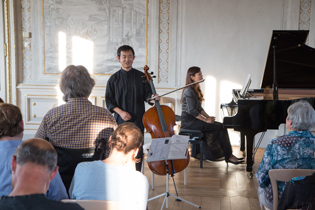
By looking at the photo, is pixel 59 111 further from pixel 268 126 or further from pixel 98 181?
pixel 268 126

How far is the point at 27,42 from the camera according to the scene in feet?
17.6

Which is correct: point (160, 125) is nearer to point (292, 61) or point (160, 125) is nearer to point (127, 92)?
point (127, 92)

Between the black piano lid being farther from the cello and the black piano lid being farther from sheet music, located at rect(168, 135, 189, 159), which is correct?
sheet music, located at rect(168, 135, 189, 159)

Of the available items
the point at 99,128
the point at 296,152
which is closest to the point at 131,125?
the point at 99,128

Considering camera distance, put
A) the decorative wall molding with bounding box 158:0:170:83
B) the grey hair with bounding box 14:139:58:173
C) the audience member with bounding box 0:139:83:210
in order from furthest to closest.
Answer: the decorative wall molding with bounding box 158:0:170:83 → the grey hair with bounding box 14:139:58:173 → the audience member with bounding box 0:139:83:210

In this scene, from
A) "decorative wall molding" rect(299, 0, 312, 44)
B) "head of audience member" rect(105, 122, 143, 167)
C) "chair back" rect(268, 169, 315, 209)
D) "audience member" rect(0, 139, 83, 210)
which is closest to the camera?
"audience member" rect(0, 139, 83, 210)

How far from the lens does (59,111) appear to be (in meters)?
1.91

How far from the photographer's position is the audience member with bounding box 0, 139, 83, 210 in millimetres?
998

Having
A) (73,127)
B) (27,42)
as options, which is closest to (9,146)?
(73,127)

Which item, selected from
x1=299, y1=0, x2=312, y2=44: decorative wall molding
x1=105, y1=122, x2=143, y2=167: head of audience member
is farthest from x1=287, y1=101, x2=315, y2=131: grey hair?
x1=299, y1=0, x2=312, y2=44: decorative wall molding

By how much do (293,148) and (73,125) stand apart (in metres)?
1.35

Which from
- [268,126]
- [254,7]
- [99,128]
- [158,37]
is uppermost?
[254,7]

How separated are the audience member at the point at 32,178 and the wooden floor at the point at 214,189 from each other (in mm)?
1823

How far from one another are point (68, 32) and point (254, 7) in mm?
3035
